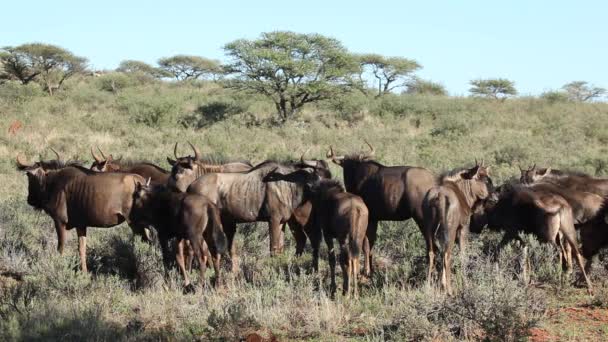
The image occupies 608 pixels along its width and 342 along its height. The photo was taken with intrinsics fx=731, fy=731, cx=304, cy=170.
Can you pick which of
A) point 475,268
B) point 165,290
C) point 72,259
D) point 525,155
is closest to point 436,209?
point 475,268

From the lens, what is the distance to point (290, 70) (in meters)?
34.5

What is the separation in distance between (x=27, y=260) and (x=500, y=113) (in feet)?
98.5

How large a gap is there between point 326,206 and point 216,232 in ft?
4.47

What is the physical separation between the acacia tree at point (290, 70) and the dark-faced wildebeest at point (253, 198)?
76.2 feet

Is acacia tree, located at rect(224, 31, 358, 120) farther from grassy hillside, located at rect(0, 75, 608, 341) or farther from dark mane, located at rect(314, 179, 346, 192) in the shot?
dark mane, located at rect(314, 179, 346, 192)

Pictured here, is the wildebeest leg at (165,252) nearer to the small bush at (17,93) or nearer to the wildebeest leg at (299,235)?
the wildebeest leg at (299,235)

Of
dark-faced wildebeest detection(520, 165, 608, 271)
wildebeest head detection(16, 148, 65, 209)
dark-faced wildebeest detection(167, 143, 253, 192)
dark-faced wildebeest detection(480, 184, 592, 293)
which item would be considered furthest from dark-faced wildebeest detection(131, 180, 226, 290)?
dark-faced wildebeest detection(520, 165, 608, 271)

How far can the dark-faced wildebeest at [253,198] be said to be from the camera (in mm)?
10312

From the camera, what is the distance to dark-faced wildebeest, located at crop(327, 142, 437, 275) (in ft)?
31.3

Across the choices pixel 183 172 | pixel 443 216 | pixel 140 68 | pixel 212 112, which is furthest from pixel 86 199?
pixel 140 68

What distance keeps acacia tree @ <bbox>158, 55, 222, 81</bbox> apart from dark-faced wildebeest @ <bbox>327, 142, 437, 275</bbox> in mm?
52988

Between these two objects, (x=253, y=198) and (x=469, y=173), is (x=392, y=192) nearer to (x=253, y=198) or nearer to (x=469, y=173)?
(x=469, y=173)

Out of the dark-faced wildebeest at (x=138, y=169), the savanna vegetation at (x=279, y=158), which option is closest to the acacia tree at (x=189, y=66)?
the savanna vegetation at (x=279, y=158)

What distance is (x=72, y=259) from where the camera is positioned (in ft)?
32.1
